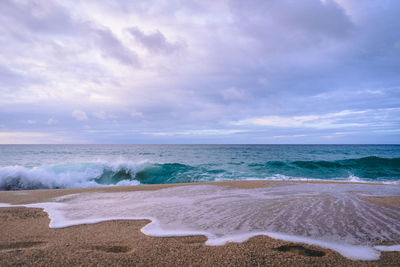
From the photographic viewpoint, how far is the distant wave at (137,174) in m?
10.4

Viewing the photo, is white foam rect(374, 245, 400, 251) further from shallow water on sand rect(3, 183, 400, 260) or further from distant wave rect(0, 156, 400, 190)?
distant wave rect(0, 156, 400, 190)

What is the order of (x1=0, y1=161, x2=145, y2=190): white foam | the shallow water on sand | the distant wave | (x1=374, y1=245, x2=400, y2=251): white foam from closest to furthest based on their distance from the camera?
(x1=374, y1=245, x2=400, y2=251): white foam, the shallow water on sand, (x1=0, y1=161, x2=145, y2=190): white foam, the distant wave

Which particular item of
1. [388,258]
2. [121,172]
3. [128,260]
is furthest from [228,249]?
[121,172]

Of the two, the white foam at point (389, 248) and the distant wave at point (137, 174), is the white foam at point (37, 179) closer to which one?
the distant wave at point (137, 174)

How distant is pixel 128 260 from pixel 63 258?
28.0 inches

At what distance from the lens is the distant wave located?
34.0 feet

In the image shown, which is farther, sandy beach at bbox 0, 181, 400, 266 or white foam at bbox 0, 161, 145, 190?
white foam at bbox 0, 161, 145, 190

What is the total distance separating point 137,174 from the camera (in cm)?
1502

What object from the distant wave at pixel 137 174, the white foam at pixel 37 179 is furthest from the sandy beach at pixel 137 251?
the distant wave at pixel 137 174

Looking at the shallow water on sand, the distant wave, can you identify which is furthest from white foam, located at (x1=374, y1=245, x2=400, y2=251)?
the distant wave

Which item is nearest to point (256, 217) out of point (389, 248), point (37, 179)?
point (389, 248)

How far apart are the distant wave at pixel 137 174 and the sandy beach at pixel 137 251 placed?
8.69 meters

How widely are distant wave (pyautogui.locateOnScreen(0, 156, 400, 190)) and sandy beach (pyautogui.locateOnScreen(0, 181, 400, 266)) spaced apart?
869cm

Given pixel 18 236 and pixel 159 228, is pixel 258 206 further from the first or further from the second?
pixel 18 236
